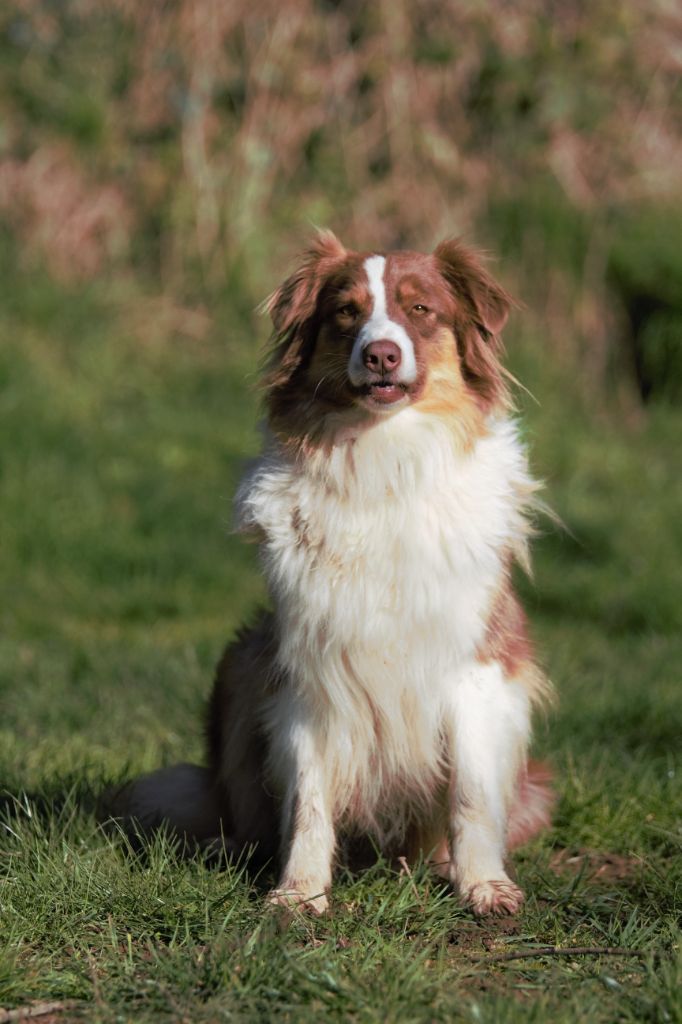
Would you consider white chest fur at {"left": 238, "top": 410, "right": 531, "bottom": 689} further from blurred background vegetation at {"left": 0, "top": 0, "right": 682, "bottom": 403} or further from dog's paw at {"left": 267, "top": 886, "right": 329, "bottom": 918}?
blurred background vegetation at {"left": 0, "top": 0, "right": 682, "bottom": 403}

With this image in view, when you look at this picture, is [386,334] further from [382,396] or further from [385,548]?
[385,548]

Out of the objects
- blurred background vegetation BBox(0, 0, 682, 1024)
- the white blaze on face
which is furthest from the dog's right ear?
blurred background vegetation BBox(0, 0, 682, 1024)

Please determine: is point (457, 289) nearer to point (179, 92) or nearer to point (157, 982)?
point (157, 982)

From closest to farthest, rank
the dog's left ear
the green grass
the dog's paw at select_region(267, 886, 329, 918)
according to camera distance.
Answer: the green grass < the dog's paw at select_region(267, 886, 329, 918) < the dog's left ear

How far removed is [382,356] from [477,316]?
406 millimetres

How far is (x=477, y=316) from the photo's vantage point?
143 inches

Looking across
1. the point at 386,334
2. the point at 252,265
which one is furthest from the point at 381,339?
the point at 252,265

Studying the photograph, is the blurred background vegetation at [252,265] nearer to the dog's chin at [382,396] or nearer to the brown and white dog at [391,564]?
the brown and white dog at [391,564]

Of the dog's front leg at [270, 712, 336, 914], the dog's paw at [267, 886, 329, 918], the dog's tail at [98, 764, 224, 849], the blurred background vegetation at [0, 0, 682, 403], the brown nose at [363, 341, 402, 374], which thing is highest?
the blurred background vegetation at [0, 0, 682, 403]

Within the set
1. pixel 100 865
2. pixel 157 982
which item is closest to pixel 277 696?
pixel 100 865

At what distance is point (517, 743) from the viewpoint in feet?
11.9

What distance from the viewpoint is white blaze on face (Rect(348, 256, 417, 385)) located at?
338 cm

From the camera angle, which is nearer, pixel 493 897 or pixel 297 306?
pixel 493 897

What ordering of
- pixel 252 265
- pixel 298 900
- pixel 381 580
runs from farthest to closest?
1. pixel 252 265
2. pixel 381 580
3. pixel 298 900
